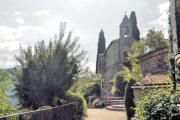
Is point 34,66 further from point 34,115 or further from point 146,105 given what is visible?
point 146,105

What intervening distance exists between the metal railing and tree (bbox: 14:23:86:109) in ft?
6.82

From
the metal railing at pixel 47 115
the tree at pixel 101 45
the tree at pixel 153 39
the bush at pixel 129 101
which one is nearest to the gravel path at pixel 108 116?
the bush at pixel 129 101

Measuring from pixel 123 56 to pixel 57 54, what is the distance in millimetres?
23307

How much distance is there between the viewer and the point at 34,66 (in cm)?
1058

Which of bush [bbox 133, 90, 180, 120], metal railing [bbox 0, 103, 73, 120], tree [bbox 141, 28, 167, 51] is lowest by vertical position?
metal railing [bbox 0, 103, 73, 120]

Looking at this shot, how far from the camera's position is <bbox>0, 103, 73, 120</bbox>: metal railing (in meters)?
4.64

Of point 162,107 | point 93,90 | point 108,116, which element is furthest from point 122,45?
point 162,107

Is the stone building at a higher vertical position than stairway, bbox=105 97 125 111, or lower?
higher

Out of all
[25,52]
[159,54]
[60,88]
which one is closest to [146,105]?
[60,88]

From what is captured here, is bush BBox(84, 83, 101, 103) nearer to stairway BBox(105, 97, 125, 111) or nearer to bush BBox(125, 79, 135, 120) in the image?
stairway BBox(105, 97, 125, 111)

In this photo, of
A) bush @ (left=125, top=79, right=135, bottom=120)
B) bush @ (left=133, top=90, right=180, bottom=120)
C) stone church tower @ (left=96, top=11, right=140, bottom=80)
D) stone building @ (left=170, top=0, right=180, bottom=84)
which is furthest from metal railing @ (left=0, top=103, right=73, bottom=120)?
stone church tower @ (left=96, top=11, right=140, bottom=80)

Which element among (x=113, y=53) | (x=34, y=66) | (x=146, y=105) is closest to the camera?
(x=146, y=105)

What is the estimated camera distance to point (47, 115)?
638cm

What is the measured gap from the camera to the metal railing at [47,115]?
15.2 ft
